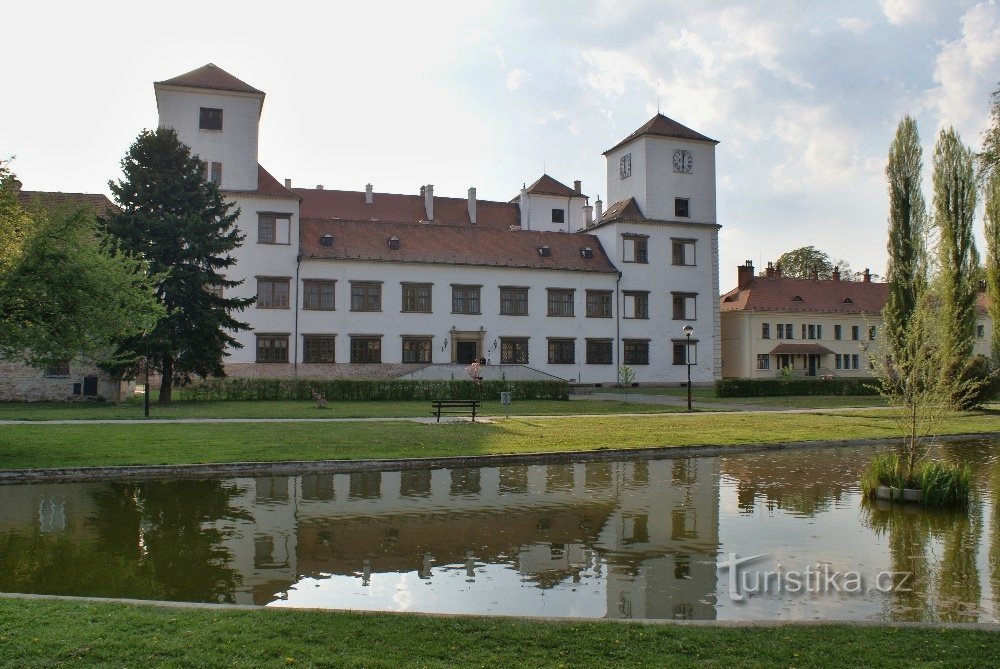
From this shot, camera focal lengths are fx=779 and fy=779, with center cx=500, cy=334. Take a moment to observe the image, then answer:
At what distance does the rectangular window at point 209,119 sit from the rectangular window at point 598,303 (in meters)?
26.4

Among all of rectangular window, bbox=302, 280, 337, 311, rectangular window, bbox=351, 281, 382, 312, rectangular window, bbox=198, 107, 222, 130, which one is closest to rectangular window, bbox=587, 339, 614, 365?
rectangular window, bbox=351, 281, 382, 312

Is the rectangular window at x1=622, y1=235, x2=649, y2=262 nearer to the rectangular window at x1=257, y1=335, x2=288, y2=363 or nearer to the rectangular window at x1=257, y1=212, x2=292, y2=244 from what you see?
the rectangular window at x1=257, y1=212, x2=292, y2=244

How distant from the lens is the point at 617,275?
54.5 metres

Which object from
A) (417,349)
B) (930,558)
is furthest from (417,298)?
(930,558)

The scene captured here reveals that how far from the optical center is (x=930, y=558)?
925 centimetres

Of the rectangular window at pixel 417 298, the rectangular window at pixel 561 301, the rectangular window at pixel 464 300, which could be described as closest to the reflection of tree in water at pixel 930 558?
the rectangular window at pixel 417 298

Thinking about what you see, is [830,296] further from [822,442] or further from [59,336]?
[59,336]

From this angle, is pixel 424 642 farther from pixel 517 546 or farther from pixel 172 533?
pixel 172 533

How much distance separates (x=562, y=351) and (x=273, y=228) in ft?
66.4

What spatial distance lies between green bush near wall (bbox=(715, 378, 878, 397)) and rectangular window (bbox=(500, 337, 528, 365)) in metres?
13.1

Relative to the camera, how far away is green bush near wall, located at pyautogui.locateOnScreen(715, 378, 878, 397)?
141 feet

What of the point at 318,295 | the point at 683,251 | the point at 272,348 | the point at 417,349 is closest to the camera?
the point at 272,348

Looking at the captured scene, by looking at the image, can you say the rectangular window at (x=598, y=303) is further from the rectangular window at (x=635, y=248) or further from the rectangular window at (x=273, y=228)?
the rectangular window at (x=273, y=228)

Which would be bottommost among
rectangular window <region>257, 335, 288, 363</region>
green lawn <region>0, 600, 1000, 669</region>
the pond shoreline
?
green lawn <region>0, 600, 1000, 669</region>
